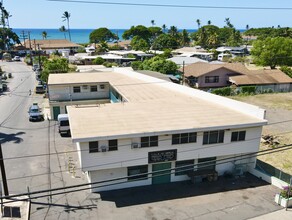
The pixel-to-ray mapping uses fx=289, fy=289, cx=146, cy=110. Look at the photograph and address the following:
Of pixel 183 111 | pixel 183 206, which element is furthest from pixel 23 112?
pixel 183 206

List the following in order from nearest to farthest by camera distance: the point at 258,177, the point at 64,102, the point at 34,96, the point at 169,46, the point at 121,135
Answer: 1. the point at 121,135
2. the point at 258,177
3. the point at 64,102
4. the point at 34,96
5. the point at 169,46

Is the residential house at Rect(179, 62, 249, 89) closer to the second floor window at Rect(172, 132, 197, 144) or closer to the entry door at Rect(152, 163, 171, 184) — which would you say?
the second floor window at Rect(172, 132, 197, 144)

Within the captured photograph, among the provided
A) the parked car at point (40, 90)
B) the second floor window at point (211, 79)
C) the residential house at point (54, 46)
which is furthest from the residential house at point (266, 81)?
the residential house at point (54, 46)

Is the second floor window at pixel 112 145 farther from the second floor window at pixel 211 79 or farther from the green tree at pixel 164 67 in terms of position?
the green tree at pixel 164 67

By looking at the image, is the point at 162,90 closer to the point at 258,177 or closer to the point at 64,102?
the point at 64,102

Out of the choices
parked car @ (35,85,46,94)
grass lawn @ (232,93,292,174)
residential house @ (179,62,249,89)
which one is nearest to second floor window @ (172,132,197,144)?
grass lawn @ (232,93,292,174)

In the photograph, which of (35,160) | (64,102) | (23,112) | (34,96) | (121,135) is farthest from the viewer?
(34,96)
